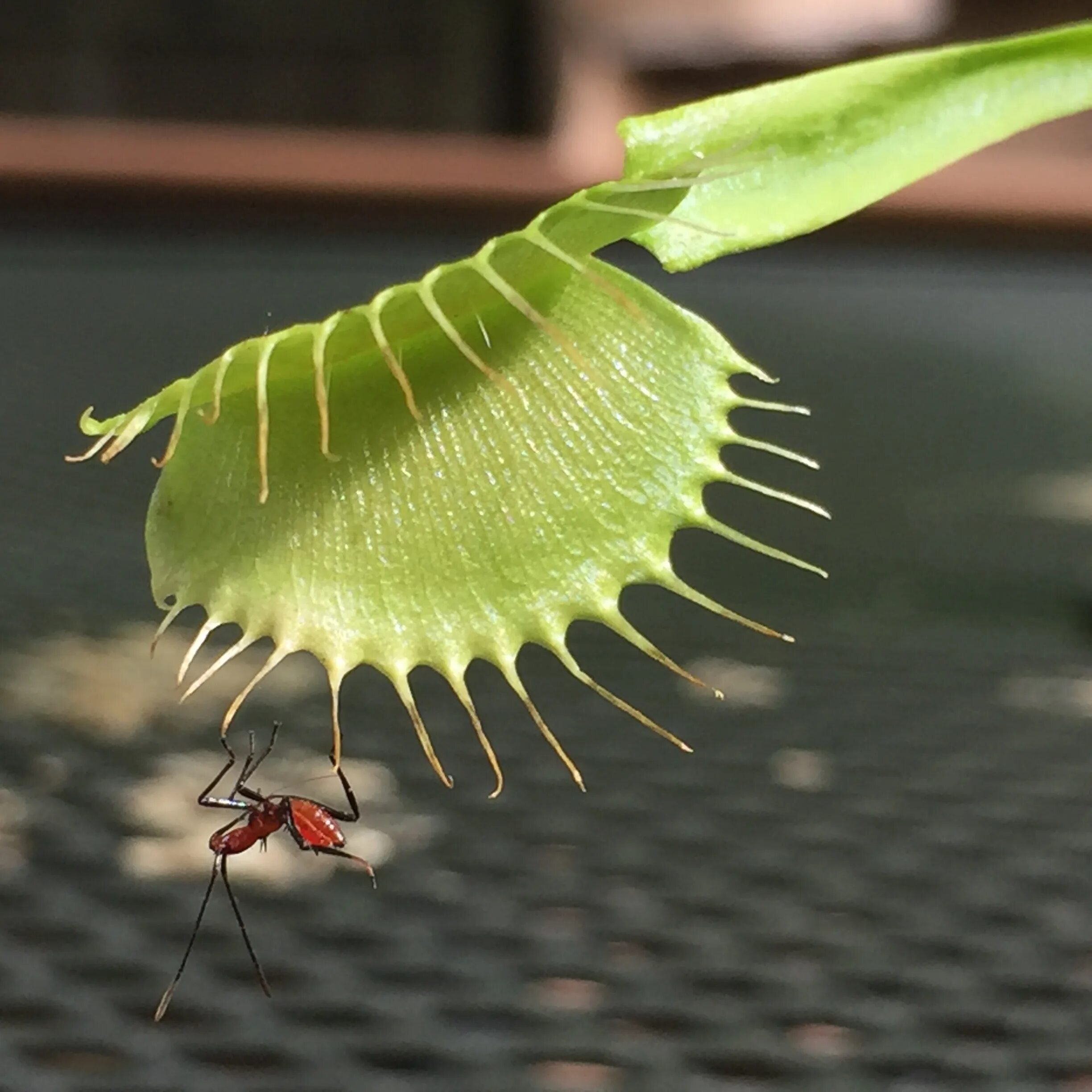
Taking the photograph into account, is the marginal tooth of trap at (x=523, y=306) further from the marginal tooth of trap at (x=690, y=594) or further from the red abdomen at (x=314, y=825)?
the red abdomen at (x=314, y=825)

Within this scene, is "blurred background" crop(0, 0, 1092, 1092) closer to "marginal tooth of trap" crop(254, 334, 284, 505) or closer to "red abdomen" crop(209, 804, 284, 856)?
"red abdomen" crop(209, 804, 284, 856)

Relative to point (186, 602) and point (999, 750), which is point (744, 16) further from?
point (186, 602)

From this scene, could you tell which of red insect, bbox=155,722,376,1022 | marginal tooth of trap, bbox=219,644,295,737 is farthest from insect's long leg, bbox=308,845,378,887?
marginal tooth of trap, bbox=219,644,295,737

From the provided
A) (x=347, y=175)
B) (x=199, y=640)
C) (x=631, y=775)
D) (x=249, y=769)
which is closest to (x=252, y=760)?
(x=249, y=769)

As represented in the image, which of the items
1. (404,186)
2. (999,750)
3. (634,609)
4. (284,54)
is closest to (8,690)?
(634,609)

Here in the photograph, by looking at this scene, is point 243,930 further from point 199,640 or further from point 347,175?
point 347,175
